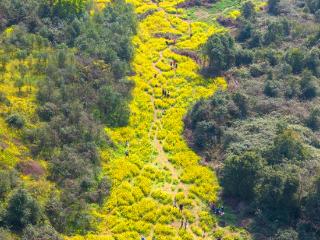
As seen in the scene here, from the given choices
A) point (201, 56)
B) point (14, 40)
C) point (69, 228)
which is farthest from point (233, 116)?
point (14, 40)

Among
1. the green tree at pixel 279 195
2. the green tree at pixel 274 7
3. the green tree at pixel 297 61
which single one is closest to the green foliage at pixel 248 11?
the green tree at pixel 274 7

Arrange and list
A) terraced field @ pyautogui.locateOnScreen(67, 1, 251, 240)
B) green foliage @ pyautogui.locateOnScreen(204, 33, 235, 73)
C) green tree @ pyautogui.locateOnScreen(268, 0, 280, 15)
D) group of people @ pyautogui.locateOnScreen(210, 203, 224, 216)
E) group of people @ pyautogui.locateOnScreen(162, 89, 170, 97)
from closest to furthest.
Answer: terraced field @ pyautogui.locateOnScreen(67, 1, 251, 240)
group of people @ pyautogui.locateOnScreen(210, 203, 224, 216)
group of people @ pyautogui.locateOnScreen(162, 89, 170, 97)
green foliage @ pyautogui.locateOnScreen(204, 33, 235, 73)
green tree @ pyautogui.locateOnScreen(268, 0, 280, 15)

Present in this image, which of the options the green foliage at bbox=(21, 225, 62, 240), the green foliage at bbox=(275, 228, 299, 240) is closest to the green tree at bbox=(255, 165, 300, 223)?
the green foliage at bbox=(275, 228, 299, 240)

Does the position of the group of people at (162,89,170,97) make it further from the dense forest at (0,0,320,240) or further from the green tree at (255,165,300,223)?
the green tree at (255,165,300,223)

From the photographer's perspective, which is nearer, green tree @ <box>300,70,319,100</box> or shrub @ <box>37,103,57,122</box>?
shrub @ <box>37,103,57,122</box>

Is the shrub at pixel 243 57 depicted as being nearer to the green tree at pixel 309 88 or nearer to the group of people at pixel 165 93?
the green tree at pixel 309 88

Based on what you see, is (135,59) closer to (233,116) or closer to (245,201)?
(233,116)

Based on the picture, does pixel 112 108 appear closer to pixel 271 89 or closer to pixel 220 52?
pixel 220 52

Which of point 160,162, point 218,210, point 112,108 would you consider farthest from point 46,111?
point 218,210
